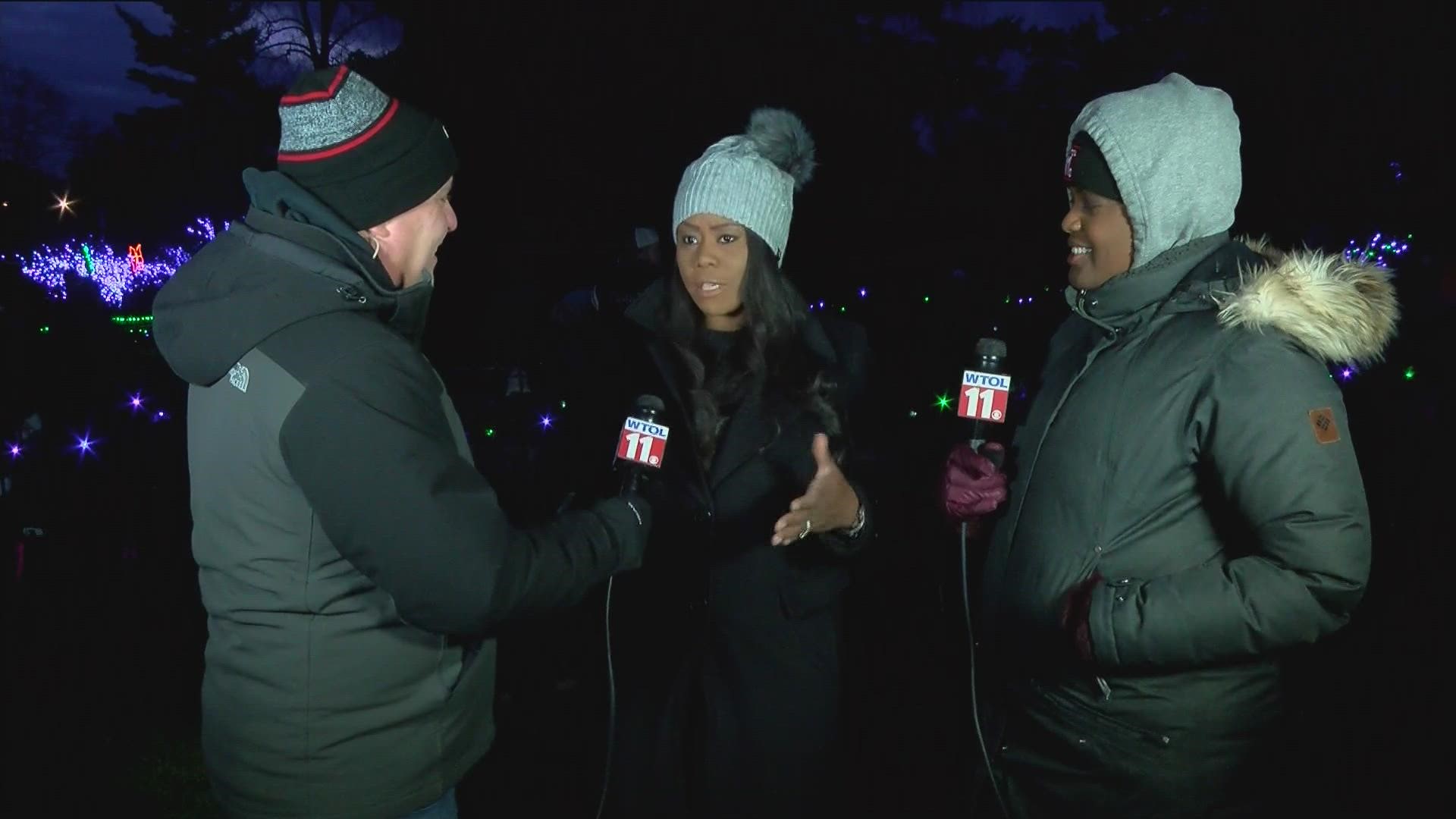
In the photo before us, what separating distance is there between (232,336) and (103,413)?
18.9ft

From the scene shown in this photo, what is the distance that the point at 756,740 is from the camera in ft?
8.68

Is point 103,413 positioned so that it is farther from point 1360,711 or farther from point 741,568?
point 1360,711

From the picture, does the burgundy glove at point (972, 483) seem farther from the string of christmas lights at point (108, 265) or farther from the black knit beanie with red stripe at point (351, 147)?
the string of christmas lights at point (108, 265)

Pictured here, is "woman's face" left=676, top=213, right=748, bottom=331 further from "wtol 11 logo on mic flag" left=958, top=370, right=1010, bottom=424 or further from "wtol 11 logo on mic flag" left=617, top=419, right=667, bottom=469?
"wtol 11 logo on mic flag" left=958, top=370, right=1010, bottom=424

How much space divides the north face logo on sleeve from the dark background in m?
1.47

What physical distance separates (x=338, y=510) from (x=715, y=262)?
67.6 inches

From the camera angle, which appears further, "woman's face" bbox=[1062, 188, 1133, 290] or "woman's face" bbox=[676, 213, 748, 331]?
"woman's face" bbox=[676, 213, 748, 331]

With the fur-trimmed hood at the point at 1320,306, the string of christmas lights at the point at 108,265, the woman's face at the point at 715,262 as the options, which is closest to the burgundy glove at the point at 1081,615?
the fur-trimmed hood at the point at 1320,306

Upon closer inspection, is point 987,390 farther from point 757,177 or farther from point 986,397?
point 757,177

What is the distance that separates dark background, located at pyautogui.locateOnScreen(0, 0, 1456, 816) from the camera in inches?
179

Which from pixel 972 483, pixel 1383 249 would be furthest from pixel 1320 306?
pixel 1383 249

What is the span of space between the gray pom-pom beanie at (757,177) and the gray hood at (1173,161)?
1.24m

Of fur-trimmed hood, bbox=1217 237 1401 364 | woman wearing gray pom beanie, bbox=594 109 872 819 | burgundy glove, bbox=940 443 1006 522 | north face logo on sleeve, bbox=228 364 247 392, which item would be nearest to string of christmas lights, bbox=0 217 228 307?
woman wearing gray pom beanie, bbox=594 109 872 819

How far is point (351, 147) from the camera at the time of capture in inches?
75.5
